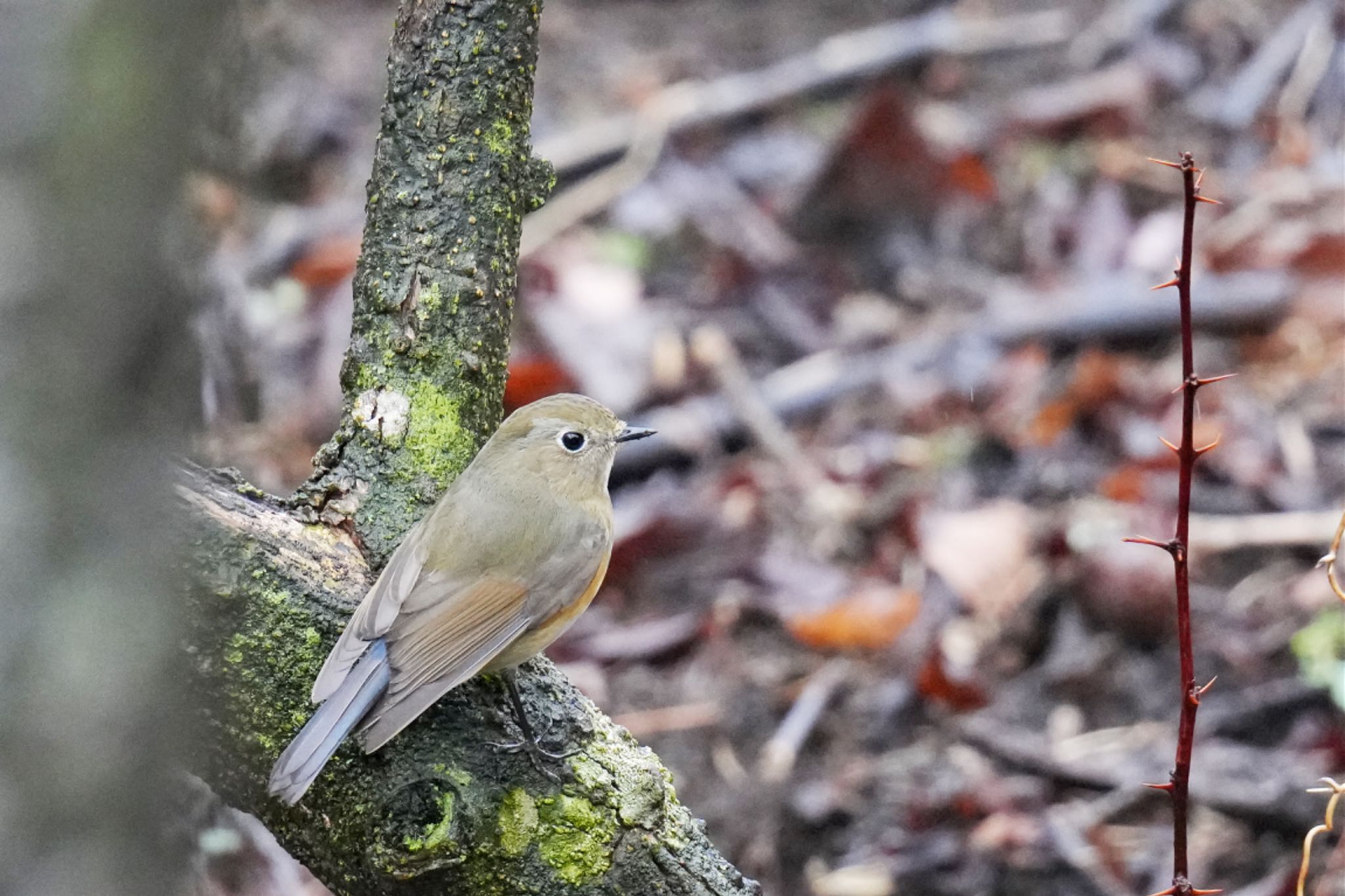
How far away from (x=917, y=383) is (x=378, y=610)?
11.6 ft

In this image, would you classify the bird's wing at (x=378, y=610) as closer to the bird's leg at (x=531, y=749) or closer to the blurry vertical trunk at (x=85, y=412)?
the bird's leg at (x=531, y=749)

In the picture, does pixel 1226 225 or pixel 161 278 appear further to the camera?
pixel 1226 225

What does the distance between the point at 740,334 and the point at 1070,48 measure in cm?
263

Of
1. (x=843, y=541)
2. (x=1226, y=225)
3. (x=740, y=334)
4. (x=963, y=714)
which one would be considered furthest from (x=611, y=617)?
(x=1226, y=225)

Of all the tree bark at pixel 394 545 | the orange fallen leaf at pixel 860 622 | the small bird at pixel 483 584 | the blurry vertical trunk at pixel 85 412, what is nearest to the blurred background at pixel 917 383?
the orange fallen leaf at pixel 860 622

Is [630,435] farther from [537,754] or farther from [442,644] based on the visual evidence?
[537,754]

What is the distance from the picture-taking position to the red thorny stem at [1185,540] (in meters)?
1.95

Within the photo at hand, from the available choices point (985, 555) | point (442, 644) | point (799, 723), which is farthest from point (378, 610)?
point (985, 555)

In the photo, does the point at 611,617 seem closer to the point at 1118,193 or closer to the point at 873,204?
the point at 873,204

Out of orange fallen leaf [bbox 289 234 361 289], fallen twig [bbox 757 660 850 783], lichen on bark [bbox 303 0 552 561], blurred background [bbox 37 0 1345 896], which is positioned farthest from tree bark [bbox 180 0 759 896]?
orange fallen leaf [bbox 289 234 361 289]

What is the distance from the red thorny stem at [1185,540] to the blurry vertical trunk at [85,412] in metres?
1.32

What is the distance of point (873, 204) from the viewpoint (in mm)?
6430

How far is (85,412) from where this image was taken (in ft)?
3.50

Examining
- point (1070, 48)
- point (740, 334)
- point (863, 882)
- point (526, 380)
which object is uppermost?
point (1070, 48)
